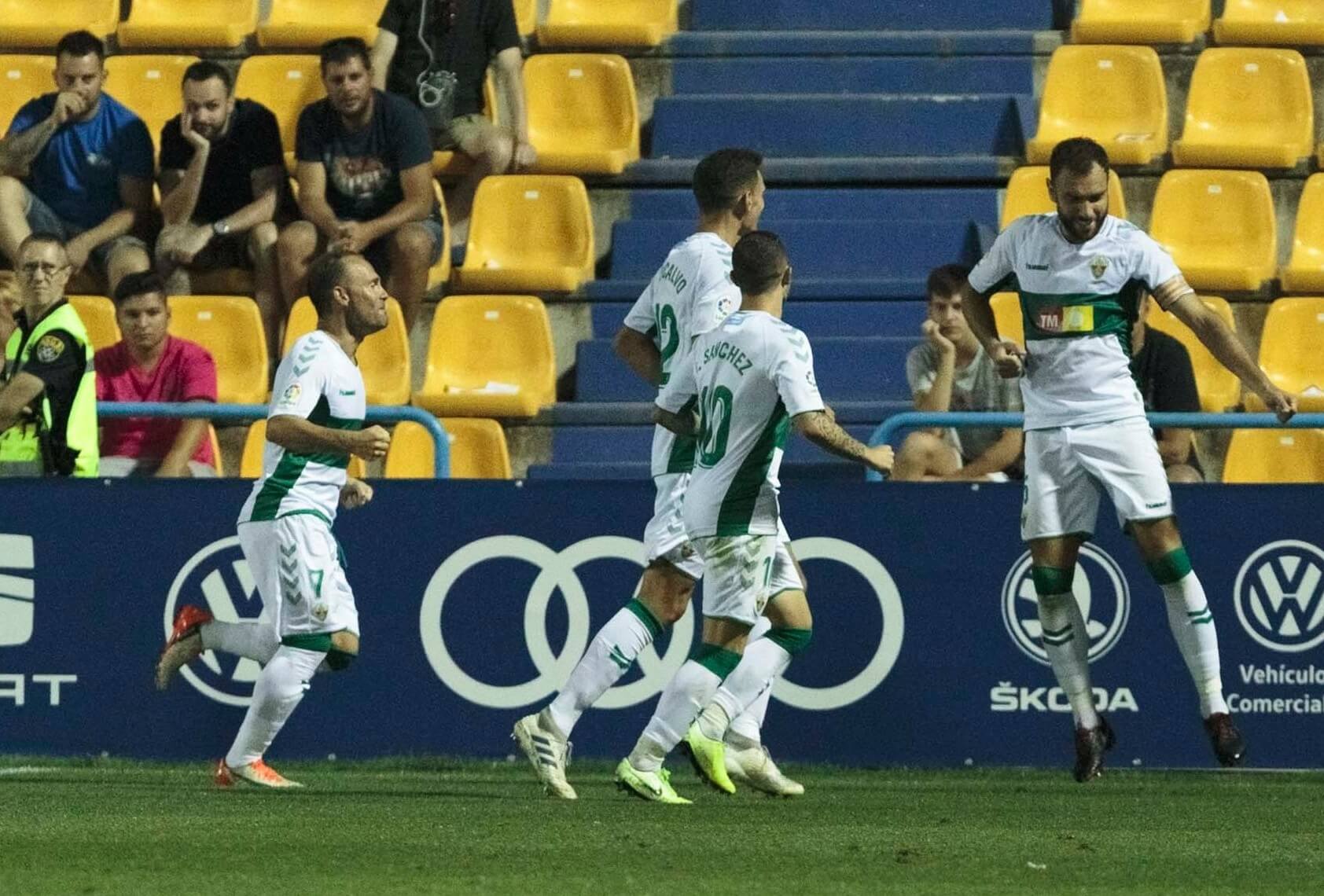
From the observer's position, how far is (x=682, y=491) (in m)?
7.91

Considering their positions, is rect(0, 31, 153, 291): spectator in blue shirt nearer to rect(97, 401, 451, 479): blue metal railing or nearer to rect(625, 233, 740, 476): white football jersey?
rect(97, 401, 451, 479): blue metal railing

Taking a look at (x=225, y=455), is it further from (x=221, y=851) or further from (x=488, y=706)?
(x=221, y=851)

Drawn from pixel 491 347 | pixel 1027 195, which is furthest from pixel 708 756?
pixel 1027 195

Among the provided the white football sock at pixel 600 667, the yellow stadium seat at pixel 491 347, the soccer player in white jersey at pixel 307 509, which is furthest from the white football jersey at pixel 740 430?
the yellow stadium seat at pixel 491 347

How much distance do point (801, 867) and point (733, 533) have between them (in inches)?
70.1

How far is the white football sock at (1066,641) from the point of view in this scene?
8.44m

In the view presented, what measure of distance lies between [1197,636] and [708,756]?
5.94 ft

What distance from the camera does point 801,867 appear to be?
5.78 meters

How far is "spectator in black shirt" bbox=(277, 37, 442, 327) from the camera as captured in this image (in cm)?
1137

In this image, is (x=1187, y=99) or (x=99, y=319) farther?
(x=1187, y=99)

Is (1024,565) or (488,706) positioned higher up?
(1024,565)

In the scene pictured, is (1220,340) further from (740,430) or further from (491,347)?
(491,347)

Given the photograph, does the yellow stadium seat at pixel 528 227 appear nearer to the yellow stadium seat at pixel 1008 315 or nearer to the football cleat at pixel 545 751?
the yellow stadium seat at pixel 1008 315

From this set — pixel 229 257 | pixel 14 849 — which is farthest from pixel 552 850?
pixel 229 257
